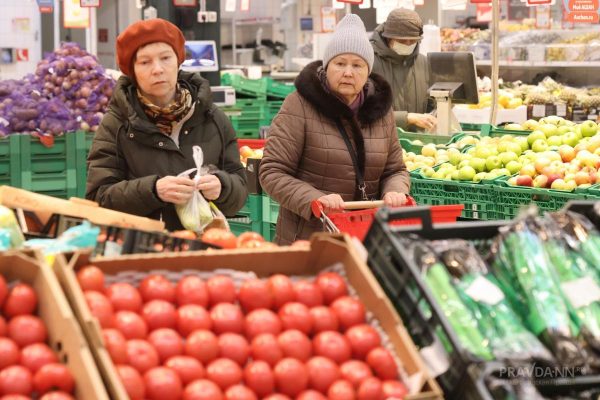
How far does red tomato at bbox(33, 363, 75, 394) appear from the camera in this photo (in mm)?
1861

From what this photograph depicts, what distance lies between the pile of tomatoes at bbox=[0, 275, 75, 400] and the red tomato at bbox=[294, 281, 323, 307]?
55 cm

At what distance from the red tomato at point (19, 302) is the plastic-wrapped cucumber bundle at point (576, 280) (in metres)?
1.18

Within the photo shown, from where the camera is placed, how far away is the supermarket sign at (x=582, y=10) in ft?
28.5

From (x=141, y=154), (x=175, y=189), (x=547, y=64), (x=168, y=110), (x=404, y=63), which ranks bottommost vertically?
(x=175, y=189)

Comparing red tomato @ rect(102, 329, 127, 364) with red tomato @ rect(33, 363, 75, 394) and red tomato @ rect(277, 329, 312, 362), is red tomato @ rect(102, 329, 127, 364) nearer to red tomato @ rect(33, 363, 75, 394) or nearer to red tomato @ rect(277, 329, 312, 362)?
red tomato @ rect(33, 363, 75, 394)

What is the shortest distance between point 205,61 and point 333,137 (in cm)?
476

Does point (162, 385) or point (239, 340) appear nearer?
point (162, 385)

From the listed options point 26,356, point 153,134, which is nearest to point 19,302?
point 26,356

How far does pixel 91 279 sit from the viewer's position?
6.81ft

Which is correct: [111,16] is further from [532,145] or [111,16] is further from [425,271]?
[425,271]

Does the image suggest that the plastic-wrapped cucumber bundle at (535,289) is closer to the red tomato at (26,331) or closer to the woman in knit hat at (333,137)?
the red tomato at (26,331)

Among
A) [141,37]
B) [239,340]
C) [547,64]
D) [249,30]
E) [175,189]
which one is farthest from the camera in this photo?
[249,30]

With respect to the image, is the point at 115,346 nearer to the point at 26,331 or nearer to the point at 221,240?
the point at 26,331

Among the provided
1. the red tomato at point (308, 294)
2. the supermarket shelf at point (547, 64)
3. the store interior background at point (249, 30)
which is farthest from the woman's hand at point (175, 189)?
the supermarket shelf at point (547, 64)
